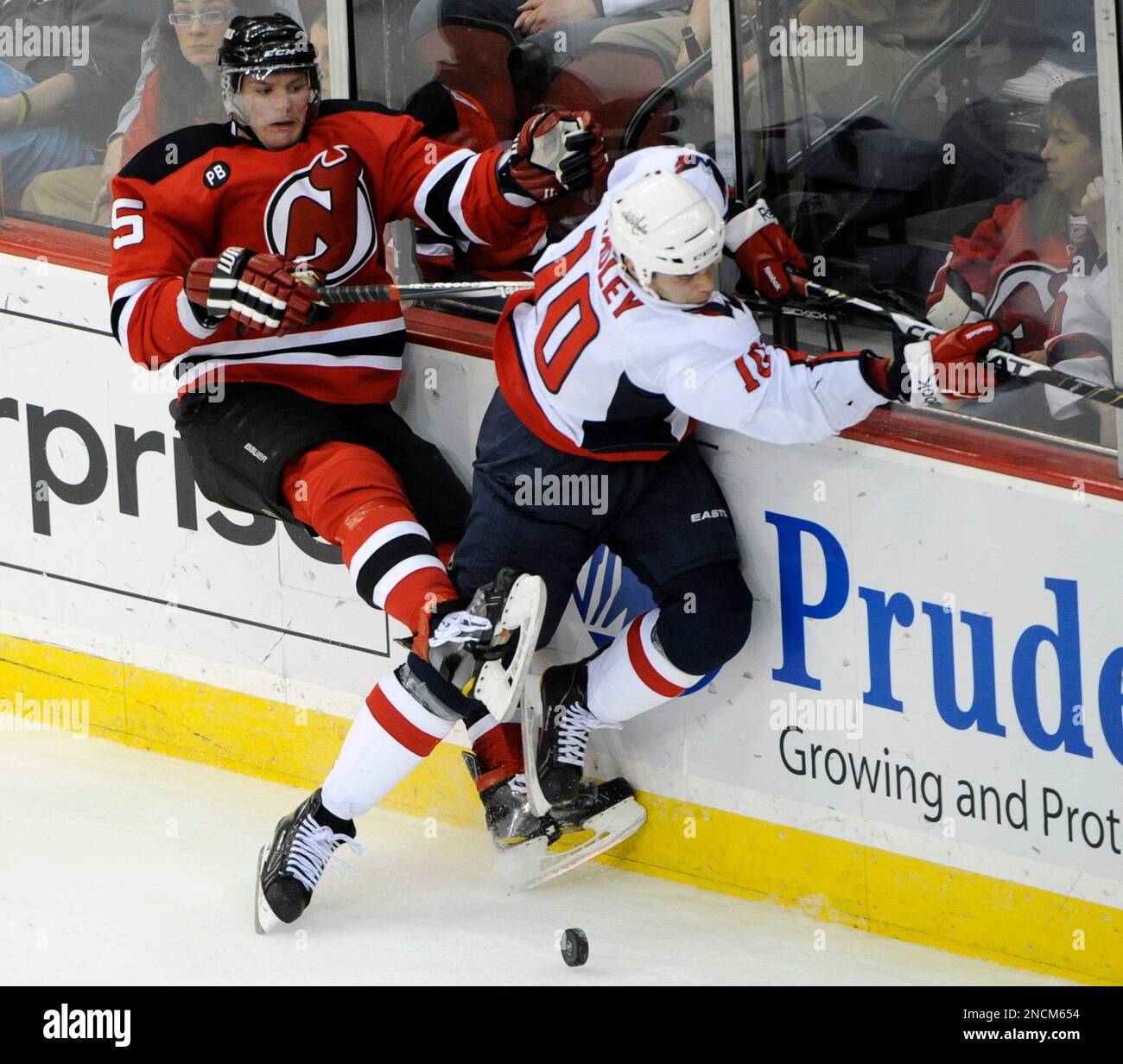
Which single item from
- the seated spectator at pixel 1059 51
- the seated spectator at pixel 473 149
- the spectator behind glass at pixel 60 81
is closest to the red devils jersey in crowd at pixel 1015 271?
the seated spectator at pixel 1059 51

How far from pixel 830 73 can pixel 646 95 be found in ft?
1.16

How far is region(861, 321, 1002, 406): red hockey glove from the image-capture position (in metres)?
2.64

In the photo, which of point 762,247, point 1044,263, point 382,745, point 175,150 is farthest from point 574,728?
point 175,150

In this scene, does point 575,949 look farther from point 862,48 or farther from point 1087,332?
point 862,48

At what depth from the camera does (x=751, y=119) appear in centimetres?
311

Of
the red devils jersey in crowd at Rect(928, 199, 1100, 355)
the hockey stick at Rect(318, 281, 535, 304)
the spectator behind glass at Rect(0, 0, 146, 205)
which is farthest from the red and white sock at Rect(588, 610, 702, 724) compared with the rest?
the spectator behind glass at Rect(0, 0, 146, 205)

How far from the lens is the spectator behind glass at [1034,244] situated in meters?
2.75

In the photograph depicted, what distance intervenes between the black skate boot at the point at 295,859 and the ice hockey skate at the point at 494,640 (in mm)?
Answer: 420

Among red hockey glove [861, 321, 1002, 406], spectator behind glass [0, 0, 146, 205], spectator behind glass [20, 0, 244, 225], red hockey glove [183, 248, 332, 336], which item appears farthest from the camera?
spectator behind glass [0, 0, 146, 205]

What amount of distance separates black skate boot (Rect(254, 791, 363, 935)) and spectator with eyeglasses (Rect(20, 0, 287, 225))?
1382 mm

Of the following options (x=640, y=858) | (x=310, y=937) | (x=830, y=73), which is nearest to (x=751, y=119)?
(x=830, y=73)

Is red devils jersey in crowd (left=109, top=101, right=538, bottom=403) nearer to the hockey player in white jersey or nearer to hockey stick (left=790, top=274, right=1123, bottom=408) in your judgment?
the hockey player in white jersey

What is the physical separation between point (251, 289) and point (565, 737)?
3.02ft
